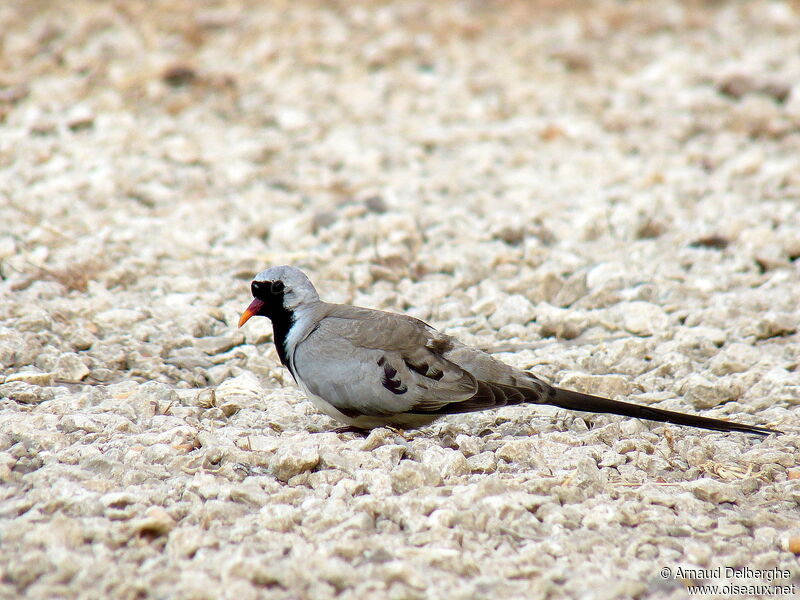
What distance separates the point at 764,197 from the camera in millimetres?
7184

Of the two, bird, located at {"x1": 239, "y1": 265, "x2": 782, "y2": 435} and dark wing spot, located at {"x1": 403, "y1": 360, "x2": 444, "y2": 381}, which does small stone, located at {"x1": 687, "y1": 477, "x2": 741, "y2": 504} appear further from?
dark wing spot, located at {"x1": 403, "y1": 360, "x2": 444, "y2": 381}

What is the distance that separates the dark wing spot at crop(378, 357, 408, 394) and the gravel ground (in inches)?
8.2

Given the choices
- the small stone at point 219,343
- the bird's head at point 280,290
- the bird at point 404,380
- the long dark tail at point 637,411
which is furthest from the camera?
the small stone at point 219,343

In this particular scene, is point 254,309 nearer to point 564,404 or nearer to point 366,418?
point 366,418

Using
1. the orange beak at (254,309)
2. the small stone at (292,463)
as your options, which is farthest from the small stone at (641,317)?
the small stone at (292,463)

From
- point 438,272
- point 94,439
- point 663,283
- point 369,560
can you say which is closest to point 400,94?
point 438,272

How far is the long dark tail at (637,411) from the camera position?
4.11 meters

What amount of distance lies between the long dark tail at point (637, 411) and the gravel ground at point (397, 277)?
0.10m

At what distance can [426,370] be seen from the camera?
4.32 meters

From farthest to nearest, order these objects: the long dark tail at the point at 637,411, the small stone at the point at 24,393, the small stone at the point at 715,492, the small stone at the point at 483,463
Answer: the small stone at the point at 24,393 → the long dark tail at the point at 637,411 → the small stone at the point at 483,463 → the small stone at the point at 715,492

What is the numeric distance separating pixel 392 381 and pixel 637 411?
41.3 inches

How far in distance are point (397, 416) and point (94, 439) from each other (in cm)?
127

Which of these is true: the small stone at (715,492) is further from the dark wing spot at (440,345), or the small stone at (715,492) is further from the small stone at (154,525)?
the small stone at (154,525)

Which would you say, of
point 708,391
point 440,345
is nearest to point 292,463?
point 440,345
